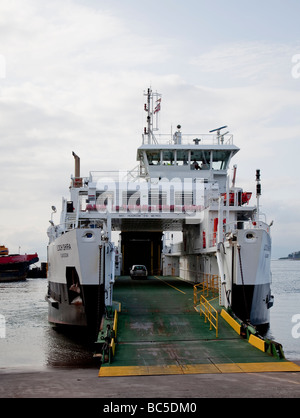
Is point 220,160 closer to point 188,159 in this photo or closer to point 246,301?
point 188,159

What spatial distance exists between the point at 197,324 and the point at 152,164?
1753 centimetres

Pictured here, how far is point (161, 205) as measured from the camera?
84.0 ft

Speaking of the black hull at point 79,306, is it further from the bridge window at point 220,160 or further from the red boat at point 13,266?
the red boat at point 13,266

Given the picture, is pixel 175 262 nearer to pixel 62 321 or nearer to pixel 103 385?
pixel 62 321

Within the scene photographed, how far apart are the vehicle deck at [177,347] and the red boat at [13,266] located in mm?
55069

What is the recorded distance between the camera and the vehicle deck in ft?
35.2

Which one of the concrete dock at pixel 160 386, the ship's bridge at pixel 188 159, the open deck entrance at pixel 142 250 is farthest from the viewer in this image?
the open deck entrance at pixel 142 250

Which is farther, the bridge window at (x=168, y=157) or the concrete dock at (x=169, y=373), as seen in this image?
the bridge window at (x=168, y=157)

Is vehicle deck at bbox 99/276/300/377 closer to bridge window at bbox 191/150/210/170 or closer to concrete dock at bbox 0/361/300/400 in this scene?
concrete dock at bbox 0/361/300/400

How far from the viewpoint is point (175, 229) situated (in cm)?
3231

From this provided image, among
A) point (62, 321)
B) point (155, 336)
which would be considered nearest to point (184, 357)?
point (155, 336)

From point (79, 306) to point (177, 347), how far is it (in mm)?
5637

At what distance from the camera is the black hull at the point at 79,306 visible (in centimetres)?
1565

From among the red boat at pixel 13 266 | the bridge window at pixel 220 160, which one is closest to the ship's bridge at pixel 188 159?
the bridge window at pixel 220 160
